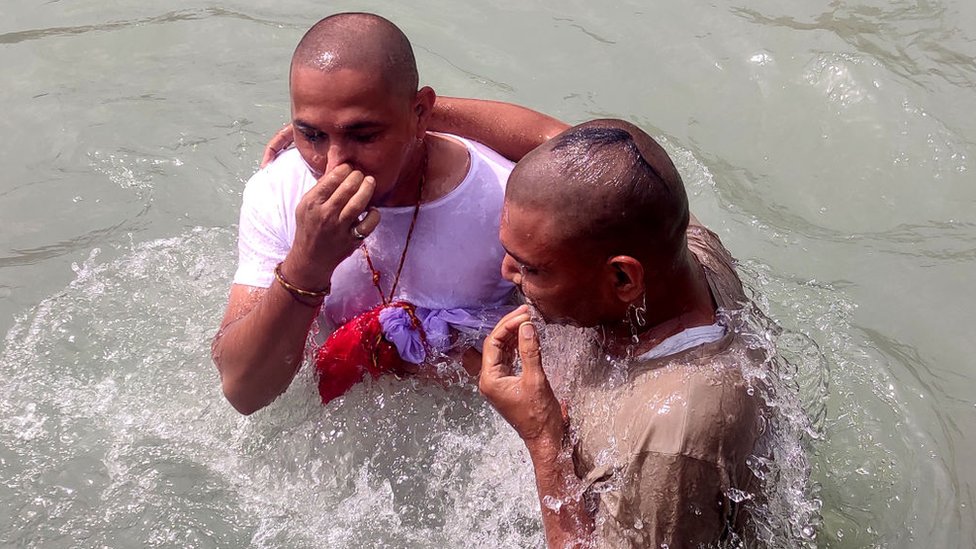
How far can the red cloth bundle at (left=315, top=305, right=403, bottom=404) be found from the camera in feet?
11.5

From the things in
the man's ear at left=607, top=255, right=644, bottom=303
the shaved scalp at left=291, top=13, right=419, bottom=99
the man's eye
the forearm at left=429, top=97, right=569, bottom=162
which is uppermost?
the shaved scalp at left=291, top=13, right=419, bottom=99

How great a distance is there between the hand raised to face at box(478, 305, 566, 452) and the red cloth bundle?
63 cm

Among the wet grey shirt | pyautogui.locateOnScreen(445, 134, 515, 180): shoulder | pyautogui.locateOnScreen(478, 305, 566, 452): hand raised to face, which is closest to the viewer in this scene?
the wet grey shirt

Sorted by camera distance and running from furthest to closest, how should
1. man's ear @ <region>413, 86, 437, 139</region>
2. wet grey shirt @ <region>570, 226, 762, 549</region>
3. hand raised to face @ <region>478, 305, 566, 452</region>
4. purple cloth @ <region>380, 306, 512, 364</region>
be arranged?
1. purple cloth @ <region>380, 306, 512, 364</region>
2. man's ear @ <region>413, 86, 437, 139</region>
3. hand raised to face @ <region>478, 305, 566, 452</region>
4. wet grey shirt @ <region>570, 226, 762, 549</region>

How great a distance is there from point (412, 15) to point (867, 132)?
109 inches

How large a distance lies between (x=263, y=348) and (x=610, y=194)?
4.16 feet

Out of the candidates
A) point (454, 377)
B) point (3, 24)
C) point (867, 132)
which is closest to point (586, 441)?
point (454, 377)

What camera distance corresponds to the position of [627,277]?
9.04 feet

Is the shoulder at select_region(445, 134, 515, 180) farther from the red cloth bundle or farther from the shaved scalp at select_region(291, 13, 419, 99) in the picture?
A: the red cloth bundle

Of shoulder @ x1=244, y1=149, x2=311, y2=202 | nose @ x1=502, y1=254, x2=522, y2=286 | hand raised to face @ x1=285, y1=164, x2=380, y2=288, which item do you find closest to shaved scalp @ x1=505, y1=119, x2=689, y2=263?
nose @ x1=502, y1=254, x2=522, y2=286

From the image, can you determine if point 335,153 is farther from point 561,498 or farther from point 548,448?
point 561,498

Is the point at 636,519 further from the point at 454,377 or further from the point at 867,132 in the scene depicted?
the point at 867,132

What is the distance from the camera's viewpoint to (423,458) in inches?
155

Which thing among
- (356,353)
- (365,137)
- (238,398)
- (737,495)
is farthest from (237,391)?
(737,495)
